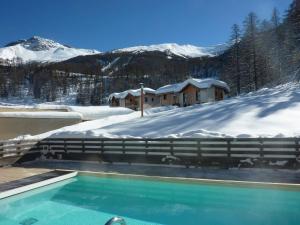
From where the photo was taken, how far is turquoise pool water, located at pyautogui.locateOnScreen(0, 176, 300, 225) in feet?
24.4

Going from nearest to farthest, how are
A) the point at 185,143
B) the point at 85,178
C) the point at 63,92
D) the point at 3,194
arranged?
the point at 3,194
the point at 85,178
the point at 185,143
the point at 63,92

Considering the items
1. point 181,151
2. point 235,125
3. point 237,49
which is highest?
point 237,49

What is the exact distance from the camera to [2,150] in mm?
14492

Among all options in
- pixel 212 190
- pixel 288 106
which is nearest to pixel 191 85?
pixel 288 106

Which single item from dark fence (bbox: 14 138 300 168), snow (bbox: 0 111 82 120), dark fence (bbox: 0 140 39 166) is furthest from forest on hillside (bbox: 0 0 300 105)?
dark fence (bbox: 0 140 39 166)

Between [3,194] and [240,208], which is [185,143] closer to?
[240,208]

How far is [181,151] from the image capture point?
12508 mm

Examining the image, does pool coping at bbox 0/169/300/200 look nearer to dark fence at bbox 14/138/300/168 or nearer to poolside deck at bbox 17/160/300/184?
poolside deck at bbox 17/160/300/184

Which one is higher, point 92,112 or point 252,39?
point 252,39

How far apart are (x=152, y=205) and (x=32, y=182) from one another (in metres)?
3.96

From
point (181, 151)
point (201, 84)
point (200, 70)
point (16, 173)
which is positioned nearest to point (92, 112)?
point (201, 84)

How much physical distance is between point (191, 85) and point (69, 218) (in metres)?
38.2

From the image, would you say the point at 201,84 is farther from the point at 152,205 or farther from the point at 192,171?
the point at 152,205

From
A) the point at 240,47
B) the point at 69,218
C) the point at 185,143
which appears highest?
the point at 240,47
